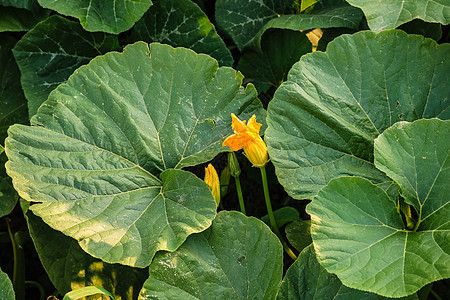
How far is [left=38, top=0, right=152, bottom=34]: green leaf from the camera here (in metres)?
1.86

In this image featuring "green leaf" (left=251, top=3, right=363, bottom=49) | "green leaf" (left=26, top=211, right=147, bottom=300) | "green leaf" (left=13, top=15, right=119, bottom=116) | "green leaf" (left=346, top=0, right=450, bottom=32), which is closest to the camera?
"green leaf" (left=346, top=0, right=450, bottom=32)

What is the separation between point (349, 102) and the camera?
153cm

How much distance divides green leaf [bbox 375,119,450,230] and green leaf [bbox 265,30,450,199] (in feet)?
0.40

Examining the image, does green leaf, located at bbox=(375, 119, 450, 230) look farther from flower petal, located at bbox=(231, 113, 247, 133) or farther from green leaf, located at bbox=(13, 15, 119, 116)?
green leaf, located at bbox=(13, 15, 119, 116)

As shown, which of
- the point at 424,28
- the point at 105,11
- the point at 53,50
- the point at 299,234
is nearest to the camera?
the point at 299,234

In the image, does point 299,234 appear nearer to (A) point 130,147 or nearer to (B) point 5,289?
(A) point 130,147

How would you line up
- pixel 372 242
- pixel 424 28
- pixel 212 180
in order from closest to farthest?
pixel 372 242, pixel 212 180, pixel 424 28

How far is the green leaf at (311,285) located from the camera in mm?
1301

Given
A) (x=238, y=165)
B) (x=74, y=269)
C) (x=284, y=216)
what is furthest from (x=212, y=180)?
(x=74, y=269)

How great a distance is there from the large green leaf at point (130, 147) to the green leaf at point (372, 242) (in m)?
0.35

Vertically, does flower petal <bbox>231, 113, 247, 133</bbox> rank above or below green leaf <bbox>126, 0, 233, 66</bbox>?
below

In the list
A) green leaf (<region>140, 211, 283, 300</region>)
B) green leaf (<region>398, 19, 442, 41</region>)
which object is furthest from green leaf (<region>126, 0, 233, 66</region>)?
green leaf (<region>140, 211, 283, 300</region>)

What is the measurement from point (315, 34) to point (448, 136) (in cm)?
97

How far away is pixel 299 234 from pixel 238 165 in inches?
12.5
